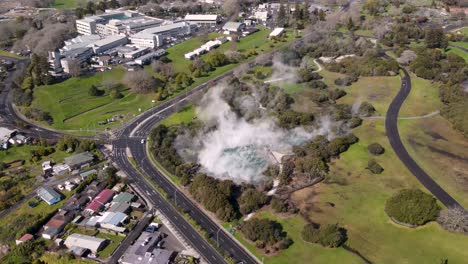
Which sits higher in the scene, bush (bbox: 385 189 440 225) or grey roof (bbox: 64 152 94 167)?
bush (bbox: 385 189 440 225)

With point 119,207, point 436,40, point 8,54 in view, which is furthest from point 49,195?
point 436,40

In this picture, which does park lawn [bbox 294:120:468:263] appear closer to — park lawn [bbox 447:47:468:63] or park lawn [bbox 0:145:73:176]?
park lawn [bbox 0:145:73:176]

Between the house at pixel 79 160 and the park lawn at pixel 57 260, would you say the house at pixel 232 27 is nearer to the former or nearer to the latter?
the house at pixel 79 160

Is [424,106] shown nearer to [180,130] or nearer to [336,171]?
[336,171]

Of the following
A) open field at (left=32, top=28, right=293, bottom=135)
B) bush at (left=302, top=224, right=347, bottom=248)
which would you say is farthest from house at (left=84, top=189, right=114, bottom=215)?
bush at (left=302, top=224, right=347, bottom=248)

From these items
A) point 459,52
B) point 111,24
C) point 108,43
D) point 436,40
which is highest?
point 111,24

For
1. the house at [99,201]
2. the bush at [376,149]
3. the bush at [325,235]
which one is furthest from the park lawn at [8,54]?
the bush at [325,235]

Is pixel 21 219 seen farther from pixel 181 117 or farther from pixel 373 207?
pixel 373 207
